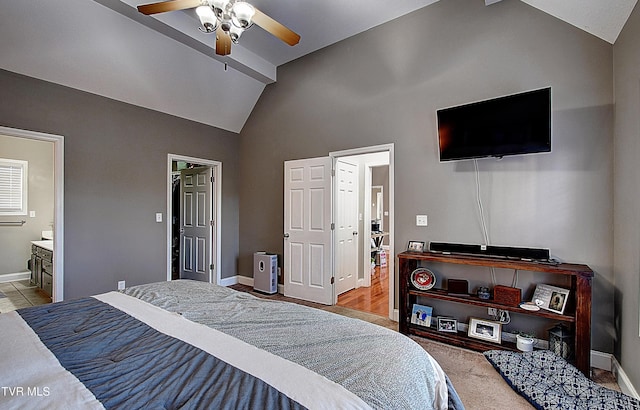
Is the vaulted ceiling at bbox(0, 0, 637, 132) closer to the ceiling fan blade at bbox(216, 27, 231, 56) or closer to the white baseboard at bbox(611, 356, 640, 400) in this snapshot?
the ceiling fan blade at bbox(216, 27, 231, 56)

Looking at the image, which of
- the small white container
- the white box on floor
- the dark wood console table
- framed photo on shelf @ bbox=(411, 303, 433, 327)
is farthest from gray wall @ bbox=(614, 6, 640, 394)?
the white box on floor

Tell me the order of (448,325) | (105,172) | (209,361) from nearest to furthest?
(209,361), (448,325), (105,172)

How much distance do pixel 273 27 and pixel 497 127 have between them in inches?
83.7

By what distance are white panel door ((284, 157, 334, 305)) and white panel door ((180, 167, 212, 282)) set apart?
143cm

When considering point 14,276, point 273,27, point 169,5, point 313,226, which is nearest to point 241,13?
point 273,27

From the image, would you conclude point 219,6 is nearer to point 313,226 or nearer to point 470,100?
point 470,100

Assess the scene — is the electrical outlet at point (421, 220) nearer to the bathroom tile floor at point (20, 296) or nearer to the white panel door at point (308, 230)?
the white panel door at point (308, 230)

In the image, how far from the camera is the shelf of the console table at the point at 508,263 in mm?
2311

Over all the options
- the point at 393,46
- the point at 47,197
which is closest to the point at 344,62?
the point at 393,46

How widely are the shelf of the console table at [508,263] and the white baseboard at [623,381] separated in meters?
0.72

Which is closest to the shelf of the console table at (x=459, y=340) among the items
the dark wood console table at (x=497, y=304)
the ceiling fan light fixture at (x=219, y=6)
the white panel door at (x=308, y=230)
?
the dark wood console table at (x=497, y=304)

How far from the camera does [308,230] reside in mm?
4227

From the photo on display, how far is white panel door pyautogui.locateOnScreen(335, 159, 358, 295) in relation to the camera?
4.23 m

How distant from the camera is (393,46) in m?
3.51
